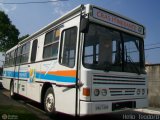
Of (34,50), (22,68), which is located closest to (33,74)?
(34,50)

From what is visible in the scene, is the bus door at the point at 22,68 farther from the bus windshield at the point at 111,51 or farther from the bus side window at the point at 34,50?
the bus windshield at the point at 111,51

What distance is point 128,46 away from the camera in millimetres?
7512

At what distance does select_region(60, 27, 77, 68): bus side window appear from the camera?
6897 millimetres

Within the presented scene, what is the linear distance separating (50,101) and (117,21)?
10.8ft

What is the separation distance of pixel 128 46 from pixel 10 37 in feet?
99.7

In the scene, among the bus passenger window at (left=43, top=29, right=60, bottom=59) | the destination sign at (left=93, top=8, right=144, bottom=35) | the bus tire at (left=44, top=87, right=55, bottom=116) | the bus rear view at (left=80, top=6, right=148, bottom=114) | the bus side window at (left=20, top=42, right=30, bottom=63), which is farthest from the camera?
the bus side window at (left=20, top=42, right=30, bottom=63)

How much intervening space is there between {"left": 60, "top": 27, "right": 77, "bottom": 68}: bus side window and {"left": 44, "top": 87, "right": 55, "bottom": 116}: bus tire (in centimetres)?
125

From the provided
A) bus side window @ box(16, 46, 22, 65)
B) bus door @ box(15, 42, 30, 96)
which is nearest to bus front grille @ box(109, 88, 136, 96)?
bus door @ box(15, 42, 30, 96)

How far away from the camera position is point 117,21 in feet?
24.2

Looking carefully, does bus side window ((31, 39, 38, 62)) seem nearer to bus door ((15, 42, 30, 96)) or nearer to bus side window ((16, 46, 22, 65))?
bus door ((15, 42, 30, 96))

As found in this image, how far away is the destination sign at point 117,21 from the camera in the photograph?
6.85 meters

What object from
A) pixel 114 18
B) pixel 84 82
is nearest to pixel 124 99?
pixel 84 82

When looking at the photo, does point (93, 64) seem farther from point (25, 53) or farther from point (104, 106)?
point (25, 53)

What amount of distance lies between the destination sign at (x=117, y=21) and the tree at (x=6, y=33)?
2930 centimetres
